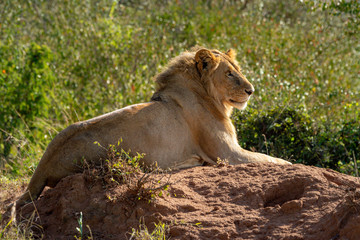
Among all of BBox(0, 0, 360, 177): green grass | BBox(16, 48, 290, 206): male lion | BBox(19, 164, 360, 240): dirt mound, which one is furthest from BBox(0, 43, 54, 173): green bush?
BBox(19, 164, 360, 240): dirt mound

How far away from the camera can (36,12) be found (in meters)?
15.0

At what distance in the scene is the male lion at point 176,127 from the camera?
5.28 meters

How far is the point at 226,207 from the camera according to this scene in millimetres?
4684

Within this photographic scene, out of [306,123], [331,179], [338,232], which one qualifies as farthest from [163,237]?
[306,123]

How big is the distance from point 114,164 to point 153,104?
54.7 inches

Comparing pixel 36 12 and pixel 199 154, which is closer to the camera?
pixel 199 154

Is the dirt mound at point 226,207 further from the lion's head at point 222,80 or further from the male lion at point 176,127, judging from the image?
the lion's head at point 222,80

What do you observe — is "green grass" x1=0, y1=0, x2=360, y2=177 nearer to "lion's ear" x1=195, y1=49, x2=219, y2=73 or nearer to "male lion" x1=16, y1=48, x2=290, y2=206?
"male lion" x1=16, y1=48, x2=290, y2=206

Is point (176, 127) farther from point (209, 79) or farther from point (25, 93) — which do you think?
point (25, 93)

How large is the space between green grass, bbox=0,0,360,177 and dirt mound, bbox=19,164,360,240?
2.61 metres

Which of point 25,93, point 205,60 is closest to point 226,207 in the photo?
point 205,60

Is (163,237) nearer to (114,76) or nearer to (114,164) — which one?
(114,164)

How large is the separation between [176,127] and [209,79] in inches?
36.6

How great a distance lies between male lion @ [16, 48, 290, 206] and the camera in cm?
528
